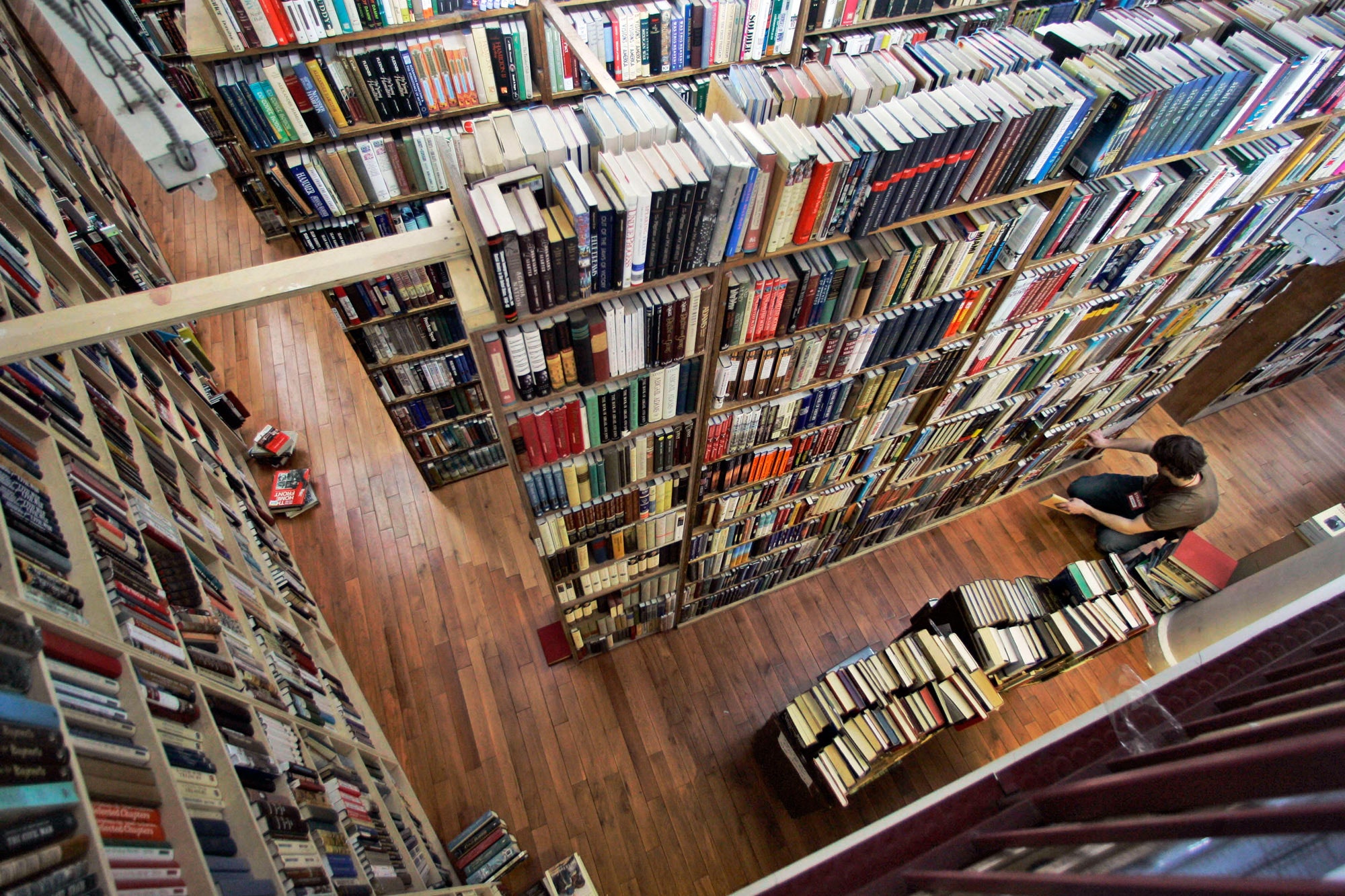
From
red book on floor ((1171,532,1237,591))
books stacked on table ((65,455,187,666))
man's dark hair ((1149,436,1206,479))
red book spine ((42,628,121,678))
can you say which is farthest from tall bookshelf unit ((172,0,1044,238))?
red book on floor ((1171,532,1237,591))

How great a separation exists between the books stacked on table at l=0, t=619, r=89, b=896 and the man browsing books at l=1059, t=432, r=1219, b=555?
4011mm

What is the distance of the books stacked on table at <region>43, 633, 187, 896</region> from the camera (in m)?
1.07

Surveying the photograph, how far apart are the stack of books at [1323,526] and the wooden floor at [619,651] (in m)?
0.76

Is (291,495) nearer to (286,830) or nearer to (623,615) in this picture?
(623,615)

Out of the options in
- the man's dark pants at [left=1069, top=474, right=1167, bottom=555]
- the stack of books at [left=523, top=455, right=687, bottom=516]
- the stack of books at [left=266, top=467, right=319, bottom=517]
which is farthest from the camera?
the stack of books at [left=266, top=467, right=319, bottom=517]

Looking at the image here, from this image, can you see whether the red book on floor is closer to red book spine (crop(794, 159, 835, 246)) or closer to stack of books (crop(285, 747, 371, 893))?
red book spine (crop(794, 159, 835, 246))

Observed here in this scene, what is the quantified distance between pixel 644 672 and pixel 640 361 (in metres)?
2.05

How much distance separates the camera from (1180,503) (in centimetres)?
314

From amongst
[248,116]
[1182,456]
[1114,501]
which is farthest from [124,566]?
[1114,501]

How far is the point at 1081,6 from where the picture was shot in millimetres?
3912

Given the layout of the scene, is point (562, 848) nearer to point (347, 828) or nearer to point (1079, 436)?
point (347, 828)

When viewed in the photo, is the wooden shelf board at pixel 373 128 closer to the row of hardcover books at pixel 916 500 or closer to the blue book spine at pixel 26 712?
the blue book spine at pixel 26 712

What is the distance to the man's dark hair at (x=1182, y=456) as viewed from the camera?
9.59ft

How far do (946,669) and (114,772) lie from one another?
2.49 meters
